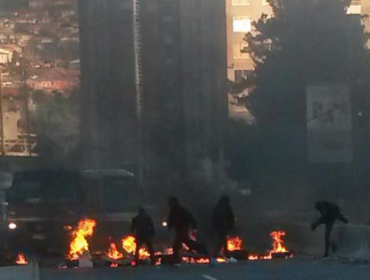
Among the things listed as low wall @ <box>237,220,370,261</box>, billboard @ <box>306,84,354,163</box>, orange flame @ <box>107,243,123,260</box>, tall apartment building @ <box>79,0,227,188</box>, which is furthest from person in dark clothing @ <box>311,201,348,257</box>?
billboard @ <box>306,84,354,163</box>

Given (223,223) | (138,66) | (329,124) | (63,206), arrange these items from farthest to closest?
1. (138,66)
2. (329,124)
3. (63,206)
4. (223,223)

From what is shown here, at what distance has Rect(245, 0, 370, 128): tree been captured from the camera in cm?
4212

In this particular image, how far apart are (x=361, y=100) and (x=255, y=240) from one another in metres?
13.7

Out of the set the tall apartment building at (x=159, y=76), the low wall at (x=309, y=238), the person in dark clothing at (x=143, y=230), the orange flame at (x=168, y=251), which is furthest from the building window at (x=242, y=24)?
the person in dark clothing at (x=143, y=230)

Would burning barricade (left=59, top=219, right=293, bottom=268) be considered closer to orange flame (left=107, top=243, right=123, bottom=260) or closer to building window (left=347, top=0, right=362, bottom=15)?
orange flame (left=107, top=243, right=123, bottom=260)

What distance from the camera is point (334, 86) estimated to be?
42438 millimetres

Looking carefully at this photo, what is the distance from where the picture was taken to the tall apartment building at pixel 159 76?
133 ft

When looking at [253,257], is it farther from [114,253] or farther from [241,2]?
[241,2]

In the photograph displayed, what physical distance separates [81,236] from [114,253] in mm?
2014

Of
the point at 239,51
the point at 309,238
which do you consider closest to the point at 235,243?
the point at 309,238

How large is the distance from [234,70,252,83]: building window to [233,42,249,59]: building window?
22.5 inches

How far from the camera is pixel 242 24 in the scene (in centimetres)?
4388

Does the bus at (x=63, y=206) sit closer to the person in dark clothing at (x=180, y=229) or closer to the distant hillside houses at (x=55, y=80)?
the distant hillside houses at (x=55, y=80)

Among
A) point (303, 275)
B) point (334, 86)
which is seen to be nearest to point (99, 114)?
point (334, 86)
